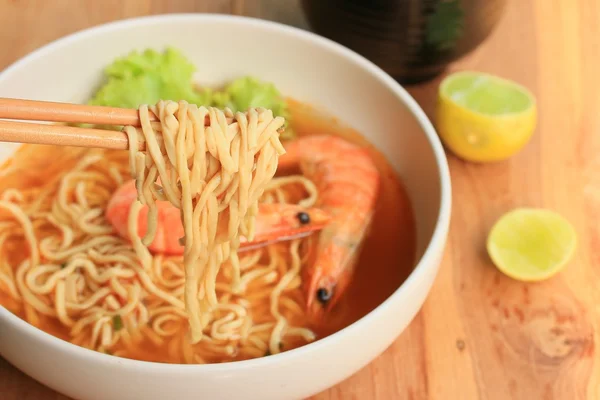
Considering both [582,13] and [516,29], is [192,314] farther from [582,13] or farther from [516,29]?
A: [582,13]

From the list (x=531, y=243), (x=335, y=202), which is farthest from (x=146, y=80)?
(x=531, y=243)

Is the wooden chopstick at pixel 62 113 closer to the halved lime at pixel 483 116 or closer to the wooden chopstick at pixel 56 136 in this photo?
the wooden chopstick at pixel 56 136

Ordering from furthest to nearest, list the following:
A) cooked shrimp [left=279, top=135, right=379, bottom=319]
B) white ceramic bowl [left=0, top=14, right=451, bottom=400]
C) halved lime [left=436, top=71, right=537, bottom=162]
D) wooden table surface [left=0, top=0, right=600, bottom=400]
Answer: halved lime [left=436, top=71, right=537, bottom=162] < cooked shrimp [left=279, top=135, right=379, bottom=319] < wooden table surface [left=0, top=0, right=600, bottom=400] < white ceramic bowl [left=0, top=14, right=451, bottom=400]

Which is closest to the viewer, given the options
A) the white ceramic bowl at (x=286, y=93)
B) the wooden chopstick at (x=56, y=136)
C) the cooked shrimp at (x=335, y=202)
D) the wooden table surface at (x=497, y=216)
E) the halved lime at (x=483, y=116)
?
the wooden chopstick at (x=56, y=136)

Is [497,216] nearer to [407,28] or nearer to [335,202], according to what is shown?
[335,202]

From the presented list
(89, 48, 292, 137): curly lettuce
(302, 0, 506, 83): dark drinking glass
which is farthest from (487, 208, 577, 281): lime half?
(89, 48, 292, 137): curly lettuce

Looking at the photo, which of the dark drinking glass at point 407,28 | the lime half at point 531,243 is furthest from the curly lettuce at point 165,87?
the lime half at point 531,243

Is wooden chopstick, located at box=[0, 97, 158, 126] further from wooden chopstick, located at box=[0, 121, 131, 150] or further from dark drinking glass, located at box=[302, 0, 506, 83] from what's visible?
dark drinking glass, located at box=[302, 0, 506, 83]
